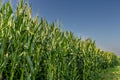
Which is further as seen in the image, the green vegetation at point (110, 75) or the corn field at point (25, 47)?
the green vegetation at point (110, 75)

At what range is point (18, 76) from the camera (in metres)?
5.71

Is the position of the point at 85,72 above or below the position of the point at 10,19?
below

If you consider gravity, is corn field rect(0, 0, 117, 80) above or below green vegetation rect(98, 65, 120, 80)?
above

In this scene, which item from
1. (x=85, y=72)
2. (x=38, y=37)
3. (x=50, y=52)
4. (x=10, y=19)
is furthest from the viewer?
(x=85, y=72)

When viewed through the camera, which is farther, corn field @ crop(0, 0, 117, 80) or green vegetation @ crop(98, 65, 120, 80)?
green vegetation @ crop(98, 65, 120, 80)

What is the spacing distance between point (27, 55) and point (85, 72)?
714 cm

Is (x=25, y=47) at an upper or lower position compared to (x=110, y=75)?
upper

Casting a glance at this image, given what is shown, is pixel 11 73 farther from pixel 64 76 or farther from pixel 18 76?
pixel 64 76

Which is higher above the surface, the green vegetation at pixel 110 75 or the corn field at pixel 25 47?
the corn field at pixel 25 47

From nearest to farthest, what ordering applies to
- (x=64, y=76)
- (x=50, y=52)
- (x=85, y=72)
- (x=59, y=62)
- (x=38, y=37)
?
(x=38, y=37) < (x=50, y=52) < (x=59, y=62) < (x=64, y=76) < (x=85, y=72)

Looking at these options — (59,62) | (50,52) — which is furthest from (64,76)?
(50,52)

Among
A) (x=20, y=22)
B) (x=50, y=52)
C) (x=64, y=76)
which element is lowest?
(x=64, y=76)

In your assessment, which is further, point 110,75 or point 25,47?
point 110,75

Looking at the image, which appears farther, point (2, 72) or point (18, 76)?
point (18, 76)
